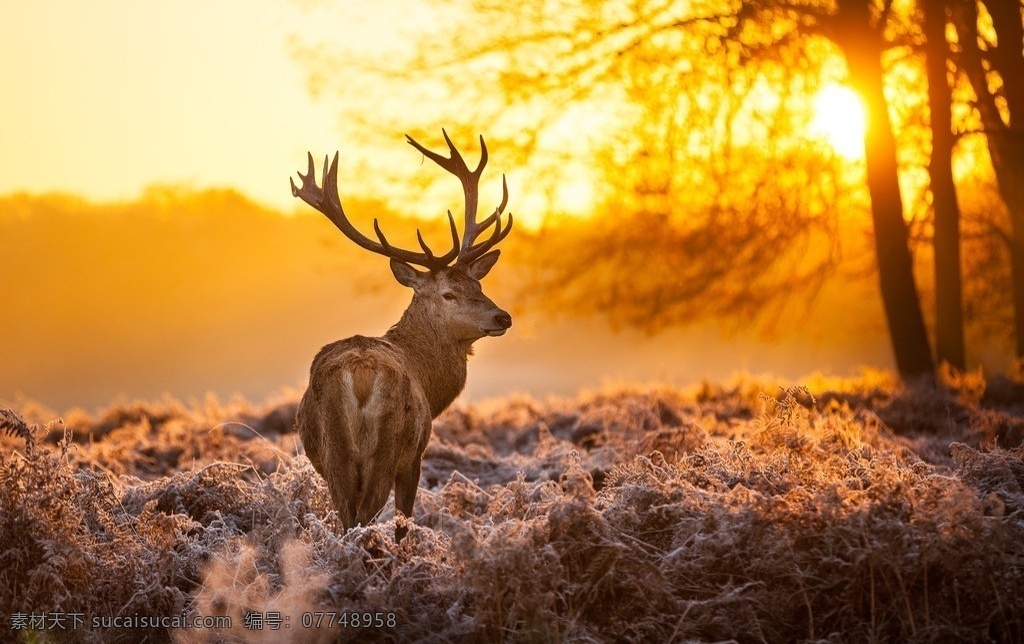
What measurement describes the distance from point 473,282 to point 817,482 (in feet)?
9.77

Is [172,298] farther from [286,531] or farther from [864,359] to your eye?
[286,531]

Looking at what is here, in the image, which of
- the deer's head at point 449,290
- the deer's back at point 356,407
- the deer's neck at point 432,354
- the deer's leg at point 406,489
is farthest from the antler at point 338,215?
the deer's leg at point 406,489

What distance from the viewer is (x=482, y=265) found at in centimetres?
830

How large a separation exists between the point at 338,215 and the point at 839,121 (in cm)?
969

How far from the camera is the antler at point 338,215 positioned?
25.7 ft

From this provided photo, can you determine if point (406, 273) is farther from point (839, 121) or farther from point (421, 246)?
point (839, 121)

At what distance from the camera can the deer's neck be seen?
24.7 ft

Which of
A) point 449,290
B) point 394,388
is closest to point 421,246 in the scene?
point 449,290

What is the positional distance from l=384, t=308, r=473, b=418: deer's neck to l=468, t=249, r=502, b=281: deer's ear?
0.60 metres

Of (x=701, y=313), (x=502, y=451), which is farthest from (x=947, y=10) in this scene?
(x=502, y=451)

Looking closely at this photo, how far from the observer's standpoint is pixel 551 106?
15250 mm

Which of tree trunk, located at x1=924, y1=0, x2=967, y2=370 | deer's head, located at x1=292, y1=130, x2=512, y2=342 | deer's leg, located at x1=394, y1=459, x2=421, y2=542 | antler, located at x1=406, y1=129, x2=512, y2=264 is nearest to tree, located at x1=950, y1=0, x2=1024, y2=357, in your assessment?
tree trunk, located at x1=924, y1=0, x2=967, y2=370

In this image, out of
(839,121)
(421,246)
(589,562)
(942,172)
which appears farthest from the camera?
(839,121)

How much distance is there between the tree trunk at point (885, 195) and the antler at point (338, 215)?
7.98m
